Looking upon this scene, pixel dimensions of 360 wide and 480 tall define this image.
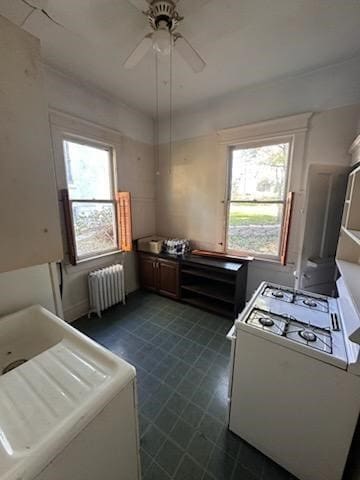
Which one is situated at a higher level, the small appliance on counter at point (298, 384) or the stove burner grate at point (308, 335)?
the stove burner grate at point (308, 335)

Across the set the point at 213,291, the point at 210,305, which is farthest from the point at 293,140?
the point at 210,305

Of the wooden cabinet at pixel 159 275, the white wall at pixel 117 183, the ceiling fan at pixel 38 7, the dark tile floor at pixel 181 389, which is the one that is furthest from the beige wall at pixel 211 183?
the ceiling fan at pixel 38 7

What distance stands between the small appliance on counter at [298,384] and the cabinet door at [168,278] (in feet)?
5.77

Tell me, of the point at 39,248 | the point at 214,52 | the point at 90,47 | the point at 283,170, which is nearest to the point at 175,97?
the point at 214,52

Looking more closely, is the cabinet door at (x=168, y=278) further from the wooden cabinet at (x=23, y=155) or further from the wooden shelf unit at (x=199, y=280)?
the wooden cabinet at (x=23, y=155)

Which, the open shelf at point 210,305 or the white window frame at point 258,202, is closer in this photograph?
the white window frame at point 258,202

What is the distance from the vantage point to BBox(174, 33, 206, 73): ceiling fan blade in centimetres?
135

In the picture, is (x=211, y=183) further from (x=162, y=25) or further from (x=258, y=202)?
(x=162, y=25)

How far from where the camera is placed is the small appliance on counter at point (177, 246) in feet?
10.7

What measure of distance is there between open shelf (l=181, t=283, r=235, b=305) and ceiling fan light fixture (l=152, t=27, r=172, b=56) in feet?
8.51

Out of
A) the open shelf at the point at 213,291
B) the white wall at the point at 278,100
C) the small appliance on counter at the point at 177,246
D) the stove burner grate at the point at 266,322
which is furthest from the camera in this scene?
the small appliance on counter at the point at 177,246

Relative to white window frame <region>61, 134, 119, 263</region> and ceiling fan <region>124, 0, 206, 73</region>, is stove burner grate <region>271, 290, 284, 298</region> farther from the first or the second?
white window frame <region>61, 134, 119, 263</region>

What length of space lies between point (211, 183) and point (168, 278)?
162 cm

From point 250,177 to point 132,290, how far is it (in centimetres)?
261
